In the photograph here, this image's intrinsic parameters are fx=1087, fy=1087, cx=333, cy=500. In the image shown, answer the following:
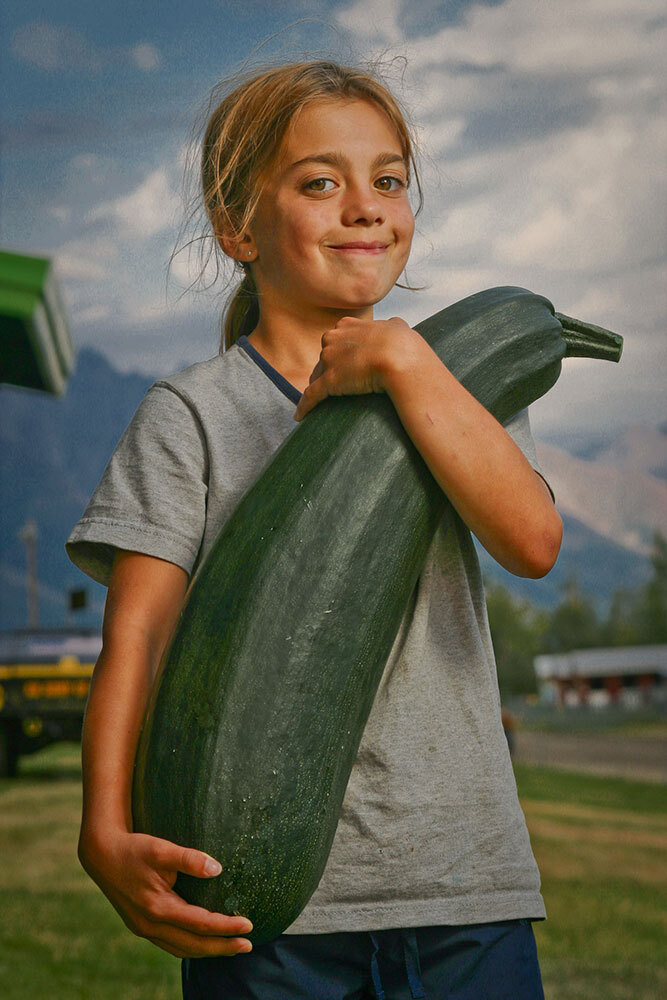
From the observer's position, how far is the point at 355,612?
1.16 metres

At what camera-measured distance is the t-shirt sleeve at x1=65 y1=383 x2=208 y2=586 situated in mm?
1271

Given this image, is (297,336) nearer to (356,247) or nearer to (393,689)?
(356,247)

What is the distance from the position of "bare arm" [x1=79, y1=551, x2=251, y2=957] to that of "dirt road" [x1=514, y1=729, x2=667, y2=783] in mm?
11480

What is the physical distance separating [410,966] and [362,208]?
2.85 ft

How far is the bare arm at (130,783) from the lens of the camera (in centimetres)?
106

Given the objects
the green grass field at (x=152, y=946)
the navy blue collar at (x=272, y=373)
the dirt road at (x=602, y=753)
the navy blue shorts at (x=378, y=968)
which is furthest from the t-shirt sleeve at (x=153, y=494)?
the dirt road at (x=602, y=753)

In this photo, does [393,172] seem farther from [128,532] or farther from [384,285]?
[128,532]

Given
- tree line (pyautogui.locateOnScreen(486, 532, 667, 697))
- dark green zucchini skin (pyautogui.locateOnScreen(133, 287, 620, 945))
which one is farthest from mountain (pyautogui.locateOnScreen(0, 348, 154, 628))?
dark green zucchini skin (pyautogui.locateOnScreen(133, 287, 620, 945))

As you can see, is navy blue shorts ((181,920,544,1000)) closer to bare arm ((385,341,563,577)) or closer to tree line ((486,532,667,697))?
bare arm ((385,341,563,577))

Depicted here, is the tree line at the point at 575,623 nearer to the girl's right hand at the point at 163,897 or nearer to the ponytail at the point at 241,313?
the ponytail at the point at 241,313

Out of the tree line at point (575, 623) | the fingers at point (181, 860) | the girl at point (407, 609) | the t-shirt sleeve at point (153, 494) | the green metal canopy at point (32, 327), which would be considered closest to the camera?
the fingers at point (181, 860)

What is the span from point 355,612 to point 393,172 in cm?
58

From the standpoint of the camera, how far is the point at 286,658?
44.2 inches

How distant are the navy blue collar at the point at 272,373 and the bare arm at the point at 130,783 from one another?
10.4 inches
